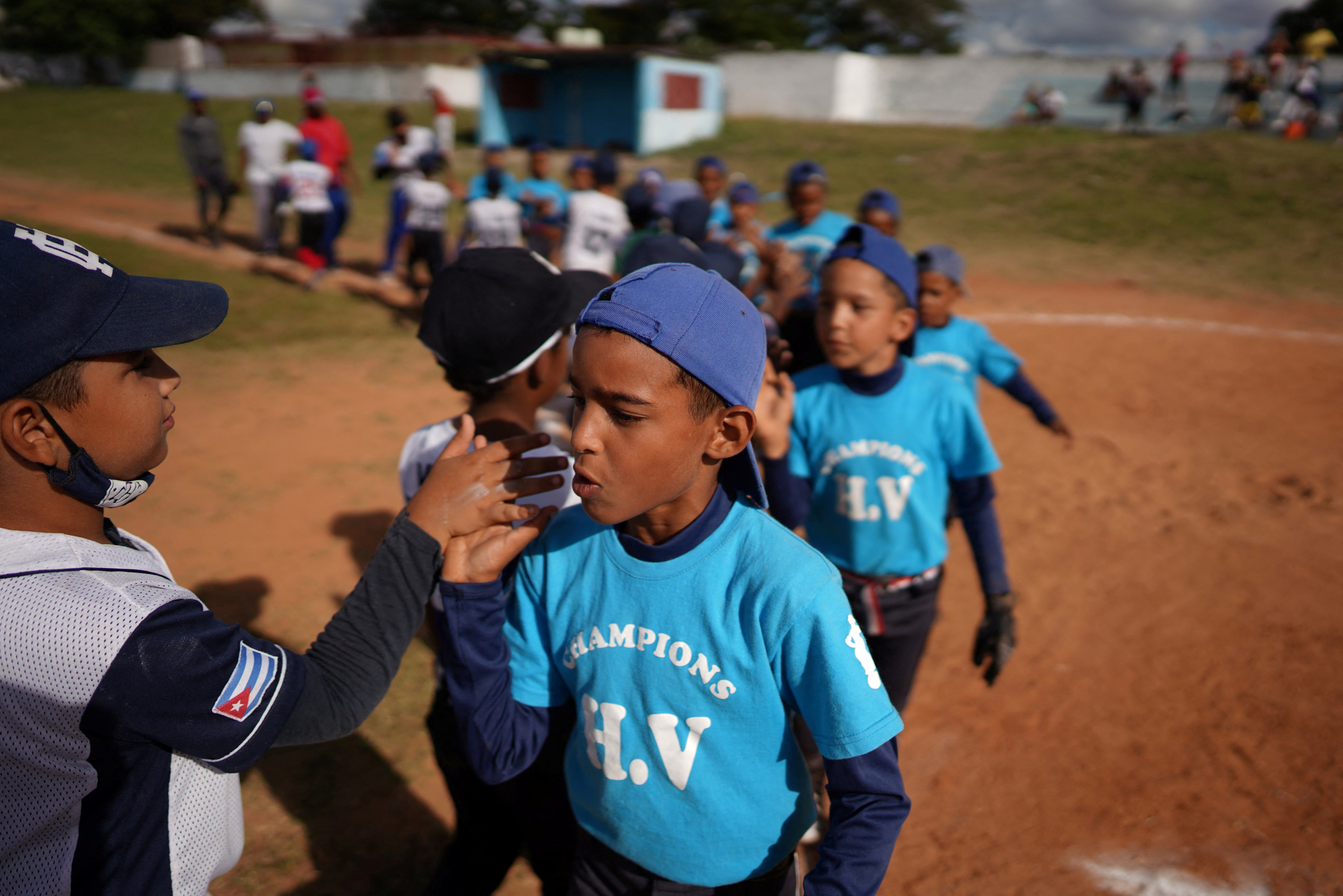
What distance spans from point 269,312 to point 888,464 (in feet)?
30.6

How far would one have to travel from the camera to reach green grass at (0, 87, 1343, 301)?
51.2 feet

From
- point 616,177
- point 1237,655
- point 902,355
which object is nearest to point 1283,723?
point 1237,655

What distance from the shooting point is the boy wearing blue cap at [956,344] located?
15.2ft

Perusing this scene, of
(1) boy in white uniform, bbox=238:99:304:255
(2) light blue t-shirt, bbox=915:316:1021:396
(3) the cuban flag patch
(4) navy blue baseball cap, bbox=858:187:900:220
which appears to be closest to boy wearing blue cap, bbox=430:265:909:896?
(3) the cuban flag patch

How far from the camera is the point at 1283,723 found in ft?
13.4

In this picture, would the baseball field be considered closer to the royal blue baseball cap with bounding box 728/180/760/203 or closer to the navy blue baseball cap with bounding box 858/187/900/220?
the navy blue baseball cap with bounding box 858/187/900/220

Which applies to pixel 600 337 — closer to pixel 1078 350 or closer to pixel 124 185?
pixel 1078 350

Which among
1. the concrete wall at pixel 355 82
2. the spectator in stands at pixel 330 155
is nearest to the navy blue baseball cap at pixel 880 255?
the spectator in stands at pixel 330 155

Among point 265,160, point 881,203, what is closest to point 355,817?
point 881,203

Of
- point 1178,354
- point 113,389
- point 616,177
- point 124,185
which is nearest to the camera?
point 113,389

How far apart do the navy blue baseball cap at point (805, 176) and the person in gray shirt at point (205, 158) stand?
29.4 ft

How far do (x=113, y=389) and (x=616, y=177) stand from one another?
8.33 metres

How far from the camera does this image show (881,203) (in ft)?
21.4

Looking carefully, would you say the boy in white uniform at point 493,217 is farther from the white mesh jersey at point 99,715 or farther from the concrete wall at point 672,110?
the concrete wall at point 672,110
